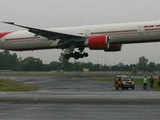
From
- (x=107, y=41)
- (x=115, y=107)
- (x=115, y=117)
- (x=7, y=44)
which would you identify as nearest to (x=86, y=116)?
(x=115, y=117)

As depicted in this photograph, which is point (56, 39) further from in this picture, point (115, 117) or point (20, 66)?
point (20, 66)

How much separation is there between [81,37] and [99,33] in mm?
1868

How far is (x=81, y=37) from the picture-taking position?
3659cm

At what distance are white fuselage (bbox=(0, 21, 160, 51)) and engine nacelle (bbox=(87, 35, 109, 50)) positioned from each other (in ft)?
2.41

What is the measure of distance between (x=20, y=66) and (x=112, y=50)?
3254 inches

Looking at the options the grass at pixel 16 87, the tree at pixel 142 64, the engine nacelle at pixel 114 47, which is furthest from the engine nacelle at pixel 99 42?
the tree at pixel 142 64

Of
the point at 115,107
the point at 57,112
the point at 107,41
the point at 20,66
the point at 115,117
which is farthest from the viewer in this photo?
the point at 20,66

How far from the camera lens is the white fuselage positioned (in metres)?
34.4

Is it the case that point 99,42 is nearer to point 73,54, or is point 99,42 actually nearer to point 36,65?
point 73,54

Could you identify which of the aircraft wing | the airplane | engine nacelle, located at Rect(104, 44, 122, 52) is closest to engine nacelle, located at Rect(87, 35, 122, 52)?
the airplane

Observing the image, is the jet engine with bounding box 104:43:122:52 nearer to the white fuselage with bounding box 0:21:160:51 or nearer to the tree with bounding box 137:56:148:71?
the white fuselage with bounding box 0:21:160:51

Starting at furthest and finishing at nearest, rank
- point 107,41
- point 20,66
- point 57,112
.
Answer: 1. point 20,66
2. point 107,41
3. point 57,112

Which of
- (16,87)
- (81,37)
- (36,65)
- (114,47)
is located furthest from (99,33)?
(36,65)

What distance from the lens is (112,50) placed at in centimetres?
3862
